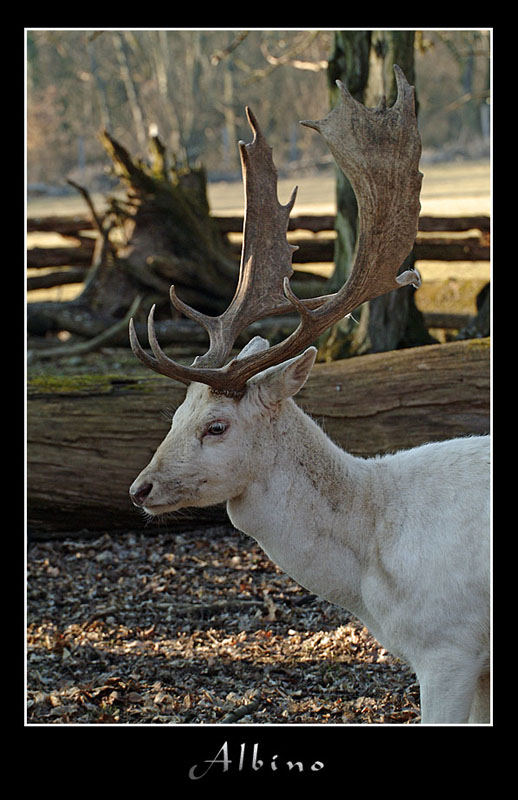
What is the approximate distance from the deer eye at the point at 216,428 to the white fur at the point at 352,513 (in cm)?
2

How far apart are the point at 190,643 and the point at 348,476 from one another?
2184 millimetres

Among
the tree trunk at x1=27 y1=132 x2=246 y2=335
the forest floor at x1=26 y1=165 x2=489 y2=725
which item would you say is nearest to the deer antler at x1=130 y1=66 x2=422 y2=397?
the forest floor at x1=26 y1=165 x2=489 y2=725

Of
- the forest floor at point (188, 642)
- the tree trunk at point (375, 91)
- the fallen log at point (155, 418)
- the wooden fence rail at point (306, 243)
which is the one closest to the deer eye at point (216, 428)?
the forest floor at point (188, 642)

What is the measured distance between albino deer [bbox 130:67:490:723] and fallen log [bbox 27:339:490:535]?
2.59m

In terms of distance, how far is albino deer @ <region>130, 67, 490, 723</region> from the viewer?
3.88 m

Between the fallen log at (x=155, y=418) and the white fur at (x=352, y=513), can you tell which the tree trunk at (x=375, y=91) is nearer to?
the fallen log at (x=155, y=418)

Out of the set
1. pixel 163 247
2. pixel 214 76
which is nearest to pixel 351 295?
pixel 163 247

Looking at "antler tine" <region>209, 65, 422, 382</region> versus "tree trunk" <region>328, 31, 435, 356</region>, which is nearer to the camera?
"antler tine" <region>209, 65, 422, 382</region>

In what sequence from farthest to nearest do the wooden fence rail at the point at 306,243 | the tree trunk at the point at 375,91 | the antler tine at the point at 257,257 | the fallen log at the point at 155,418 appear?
the wooden fence rail at the point at 306,243, the tree trunk at the point at 375,91, the fallen log at the point at 155,418, the antler tine at the point at 257,257

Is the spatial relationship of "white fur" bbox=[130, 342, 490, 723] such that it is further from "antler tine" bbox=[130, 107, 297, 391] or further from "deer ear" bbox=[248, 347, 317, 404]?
"antler tine" bbox=[130, 107, 297, 391]

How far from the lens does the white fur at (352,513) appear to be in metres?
3.80

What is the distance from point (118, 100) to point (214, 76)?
514 centimetres

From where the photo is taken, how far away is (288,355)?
13.4ft

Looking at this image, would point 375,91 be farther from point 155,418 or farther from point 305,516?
point 305,516
